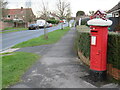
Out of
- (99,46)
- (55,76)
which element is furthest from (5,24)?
(99,46)

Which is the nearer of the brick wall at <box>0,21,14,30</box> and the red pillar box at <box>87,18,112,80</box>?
the red pillar box at <box>87,18,112,80</box>

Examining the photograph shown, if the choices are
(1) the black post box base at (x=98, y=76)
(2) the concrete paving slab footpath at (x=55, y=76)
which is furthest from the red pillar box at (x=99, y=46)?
(2) the concrete paving slab footpath at (x=55, y=76)

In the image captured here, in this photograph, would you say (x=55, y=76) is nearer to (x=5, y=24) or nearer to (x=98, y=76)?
(x=98, y=76)

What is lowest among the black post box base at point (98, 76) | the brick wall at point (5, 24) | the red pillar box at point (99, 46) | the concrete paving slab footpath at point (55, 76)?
the concrete paving slab footpath at point (55, 76)

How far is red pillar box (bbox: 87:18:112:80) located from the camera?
16.7 feet

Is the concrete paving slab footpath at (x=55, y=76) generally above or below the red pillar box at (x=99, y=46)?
below

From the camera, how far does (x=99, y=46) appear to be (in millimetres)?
5145

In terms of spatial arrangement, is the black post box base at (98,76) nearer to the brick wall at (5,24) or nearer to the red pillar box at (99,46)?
the red pillar box at (99,46)

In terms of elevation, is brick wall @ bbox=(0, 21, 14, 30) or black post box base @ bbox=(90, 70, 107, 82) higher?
brick wall @ bbox=(0, 21, 14, 30)

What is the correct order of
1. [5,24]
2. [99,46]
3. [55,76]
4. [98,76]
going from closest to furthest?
[99,46], [98,76], [55,76], [5,24]

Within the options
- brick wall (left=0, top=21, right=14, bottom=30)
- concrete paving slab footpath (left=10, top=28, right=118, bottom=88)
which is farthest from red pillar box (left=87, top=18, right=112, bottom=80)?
brick wall (left=0, top=21, right=14, bottom=30)

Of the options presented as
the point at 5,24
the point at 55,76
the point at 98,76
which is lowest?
the point at 55,76

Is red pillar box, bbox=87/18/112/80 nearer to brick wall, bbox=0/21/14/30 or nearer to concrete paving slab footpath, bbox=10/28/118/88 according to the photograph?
concrete paving slab footpath, bbox=10/28/118/88

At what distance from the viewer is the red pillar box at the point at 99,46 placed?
508 centimetres
